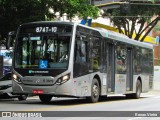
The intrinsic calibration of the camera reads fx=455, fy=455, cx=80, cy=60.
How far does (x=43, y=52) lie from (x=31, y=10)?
24.6 ft

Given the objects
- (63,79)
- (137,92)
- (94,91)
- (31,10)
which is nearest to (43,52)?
(63,79)

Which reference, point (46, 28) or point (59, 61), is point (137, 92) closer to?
point (59, 61)

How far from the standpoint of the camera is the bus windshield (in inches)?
691

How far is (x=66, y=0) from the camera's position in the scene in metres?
24.1

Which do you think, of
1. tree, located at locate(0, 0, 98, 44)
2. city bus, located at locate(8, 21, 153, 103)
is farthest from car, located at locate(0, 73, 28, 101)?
tree, located at locate(0, 0, 98, 44)

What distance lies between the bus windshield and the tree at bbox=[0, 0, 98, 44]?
6.05 metres

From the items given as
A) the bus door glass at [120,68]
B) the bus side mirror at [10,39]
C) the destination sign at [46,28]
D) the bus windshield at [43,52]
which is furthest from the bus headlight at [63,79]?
the bus door glass at [120,68]

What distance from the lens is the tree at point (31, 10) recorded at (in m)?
24.1

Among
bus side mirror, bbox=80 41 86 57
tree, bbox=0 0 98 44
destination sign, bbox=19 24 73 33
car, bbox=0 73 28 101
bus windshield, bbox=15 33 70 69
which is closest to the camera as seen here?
bus windshield, bbox=15 33 70 69

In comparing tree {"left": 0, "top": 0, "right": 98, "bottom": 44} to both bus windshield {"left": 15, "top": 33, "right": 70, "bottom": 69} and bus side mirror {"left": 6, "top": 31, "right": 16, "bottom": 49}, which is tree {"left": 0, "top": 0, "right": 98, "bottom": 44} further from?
bus windshield {"left": 15, "top": 33, "right": 70, "bottom": 69}

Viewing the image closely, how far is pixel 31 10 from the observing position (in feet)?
81.0

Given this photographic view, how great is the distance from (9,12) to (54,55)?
7931 mm

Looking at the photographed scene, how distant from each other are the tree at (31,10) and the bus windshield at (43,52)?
19.8 feet

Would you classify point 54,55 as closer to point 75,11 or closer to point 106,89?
point 106,89
